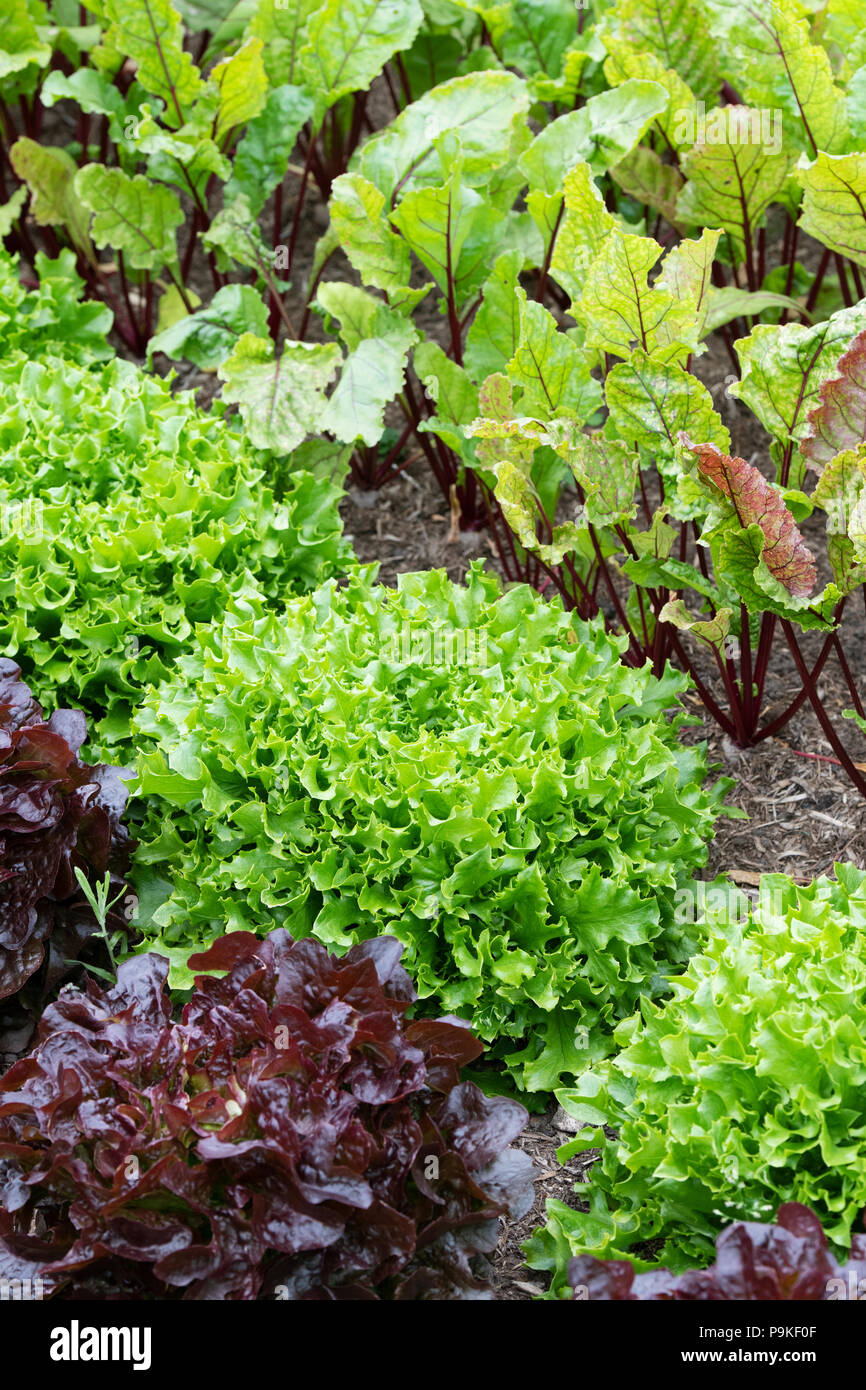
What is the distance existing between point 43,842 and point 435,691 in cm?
92

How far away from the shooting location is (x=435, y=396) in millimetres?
3699

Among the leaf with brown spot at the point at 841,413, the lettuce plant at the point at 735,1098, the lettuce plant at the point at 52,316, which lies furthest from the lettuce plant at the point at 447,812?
the lettuce plant at the point at 52,316

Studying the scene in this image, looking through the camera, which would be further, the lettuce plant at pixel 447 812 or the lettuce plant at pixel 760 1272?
the lettuce plant at pixel 447 812

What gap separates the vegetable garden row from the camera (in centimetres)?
212

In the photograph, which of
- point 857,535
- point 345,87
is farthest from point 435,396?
point 857,535

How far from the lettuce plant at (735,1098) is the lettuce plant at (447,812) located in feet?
0.88

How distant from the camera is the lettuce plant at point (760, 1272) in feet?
6.03

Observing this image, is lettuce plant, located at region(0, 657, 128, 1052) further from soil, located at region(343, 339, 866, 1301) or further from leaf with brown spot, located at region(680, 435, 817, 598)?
leaf with brown spot, located at region(680, 435, 817, 598)

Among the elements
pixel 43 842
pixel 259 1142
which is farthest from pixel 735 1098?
pixel 43 842

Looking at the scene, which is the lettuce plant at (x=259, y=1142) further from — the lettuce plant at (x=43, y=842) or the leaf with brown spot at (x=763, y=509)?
the leaf with brown spot at (x=763, y=509)

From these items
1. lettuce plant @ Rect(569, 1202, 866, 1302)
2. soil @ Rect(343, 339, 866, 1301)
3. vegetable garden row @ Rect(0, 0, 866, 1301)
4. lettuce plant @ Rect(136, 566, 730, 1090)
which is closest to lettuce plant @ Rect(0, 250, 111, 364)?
vegetable garden row @ Rect(0, 0, 866, 1301)

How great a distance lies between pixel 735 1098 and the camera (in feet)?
7.06

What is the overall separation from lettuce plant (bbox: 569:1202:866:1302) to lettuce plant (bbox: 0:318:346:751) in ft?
6.08

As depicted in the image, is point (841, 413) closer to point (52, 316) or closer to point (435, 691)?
point (435, 691)
